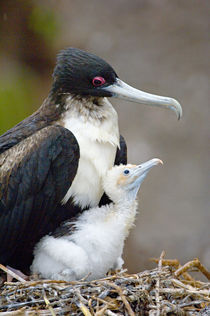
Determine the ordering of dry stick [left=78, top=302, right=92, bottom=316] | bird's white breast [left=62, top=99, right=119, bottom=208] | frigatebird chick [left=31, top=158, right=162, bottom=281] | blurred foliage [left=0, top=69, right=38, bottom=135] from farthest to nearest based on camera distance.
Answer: blurred foliage [left=0, top=69, right=38, bottom=135]
bird's white breast [left=62, top=99, right=119, bottom=208]
frigatebird chick [left=31, top=158, right=162, bottom=281]
dry stick [left=78, top=302, right=92, bottom=316]

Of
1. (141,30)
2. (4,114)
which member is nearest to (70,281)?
(4,114)

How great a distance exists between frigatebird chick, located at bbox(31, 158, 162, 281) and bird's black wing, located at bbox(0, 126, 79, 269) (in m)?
0.11

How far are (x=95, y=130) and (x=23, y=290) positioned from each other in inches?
34.8

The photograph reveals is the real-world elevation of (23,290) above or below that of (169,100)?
below

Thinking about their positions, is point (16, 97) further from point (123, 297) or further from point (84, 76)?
point (123, 297)

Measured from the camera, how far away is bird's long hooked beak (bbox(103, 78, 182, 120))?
3688 millimetres

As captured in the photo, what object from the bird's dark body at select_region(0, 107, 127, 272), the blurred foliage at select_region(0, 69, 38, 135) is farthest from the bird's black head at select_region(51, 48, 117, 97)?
the blurred foliage at select_region(0, 69, 38, 135)

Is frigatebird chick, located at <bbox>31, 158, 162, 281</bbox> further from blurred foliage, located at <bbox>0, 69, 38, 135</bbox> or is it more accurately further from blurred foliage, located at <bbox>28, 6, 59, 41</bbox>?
blurred foliage, located at <bbox>28, 6, 59, 41</bbox>

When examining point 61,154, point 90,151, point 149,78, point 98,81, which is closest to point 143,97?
point 98,81

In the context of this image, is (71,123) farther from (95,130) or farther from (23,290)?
(23,290)

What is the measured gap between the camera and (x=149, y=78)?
532cm

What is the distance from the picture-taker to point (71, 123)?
3.69 m

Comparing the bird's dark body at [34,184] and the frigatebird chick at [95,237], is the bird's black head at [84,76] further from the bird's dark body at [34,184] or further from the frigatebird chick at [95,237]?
the frigatebird chick at [95,237]

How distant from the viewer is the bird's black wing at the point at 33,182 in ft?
11.6
